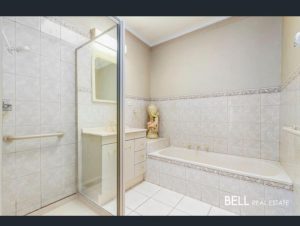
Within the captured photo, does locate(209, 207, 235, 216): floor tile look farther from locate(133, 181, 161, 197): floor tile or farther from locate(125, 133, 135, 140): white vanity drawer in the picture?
locate(125, 133, 135, 140): white vanity drawer

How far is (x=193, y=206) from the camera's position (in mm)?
1584

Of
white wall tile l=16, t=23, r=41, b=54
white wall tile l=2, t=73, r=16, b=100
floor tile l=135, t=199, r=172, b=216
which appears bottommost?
floor tile l=135, t=199, r=172, b=216

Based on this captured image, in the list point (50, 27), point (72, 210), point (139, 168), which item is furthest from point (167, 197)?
point (50, 27)

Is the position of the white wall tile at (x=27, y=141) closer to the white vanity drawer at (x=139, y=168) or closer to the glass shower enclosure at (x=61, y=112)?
the glass shower enclosure at (x=61, y=112)

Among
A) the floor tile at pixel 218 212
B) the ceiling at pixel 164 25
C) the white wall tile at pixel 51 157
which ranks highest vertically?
the ceiling at pixel 164 25

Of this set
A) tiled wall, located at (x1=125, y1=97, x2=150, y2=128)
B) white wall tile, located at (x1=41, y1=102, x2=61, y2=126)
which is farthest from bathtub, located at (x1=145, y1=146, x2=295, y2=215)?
white wall tile, located at (x1=41, y1=102, x2=61, y2=126)

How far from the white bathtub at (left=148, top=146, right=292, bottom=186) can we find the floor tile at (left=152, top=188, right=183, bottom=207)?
0.42 meters

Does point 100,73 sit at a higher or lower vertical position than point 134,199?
higher

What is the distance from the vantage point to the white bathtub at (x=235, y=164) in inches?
55.8

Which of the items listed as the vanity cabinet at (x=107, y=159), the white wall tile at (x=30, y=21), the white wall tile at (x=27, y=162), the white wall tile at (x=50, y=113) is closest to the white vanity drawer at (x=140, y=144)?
the vanity cabinet at (x=107, y=159)

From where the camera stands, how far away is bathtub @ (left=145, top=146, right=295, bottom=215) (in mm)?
1319

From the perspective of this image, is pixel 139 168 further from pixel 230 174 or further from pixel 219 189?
pixel 230 174

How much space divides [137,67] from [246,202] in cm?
248

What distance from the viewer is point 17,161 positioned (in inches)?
50.0
